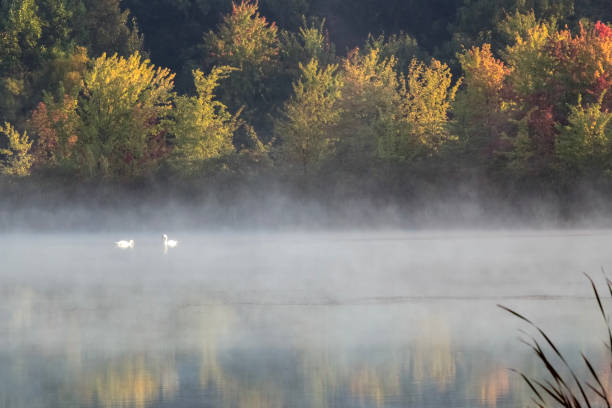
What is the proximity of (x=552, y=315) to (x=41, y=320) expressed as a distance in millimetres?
7643

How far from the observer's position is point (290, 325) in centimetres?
1553

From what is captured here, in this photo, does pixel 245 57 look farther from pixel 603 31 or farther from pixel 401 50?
pixel 603 31

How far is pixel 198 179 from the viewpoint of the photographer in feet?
159

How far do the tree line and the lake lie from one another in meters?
13.1

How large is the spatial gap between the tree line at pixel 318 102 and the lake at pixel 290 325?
13143mm

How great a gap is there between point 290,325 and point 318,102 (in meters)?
33.3

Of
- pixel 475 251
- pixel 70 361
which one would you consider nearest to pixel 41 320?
pixel 70 361

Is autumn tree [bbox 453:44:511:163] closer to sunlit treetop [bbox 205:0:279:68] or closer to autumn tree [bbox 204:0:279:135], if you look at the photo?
autumn tree [bbox 204:0:279:135]

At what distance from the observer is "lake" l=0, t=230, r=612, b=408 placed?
10594mm

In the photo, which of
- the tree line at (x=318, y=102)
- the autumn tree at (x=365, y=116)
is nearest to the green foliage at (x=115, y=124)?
the tree line at (x=318, y=102)

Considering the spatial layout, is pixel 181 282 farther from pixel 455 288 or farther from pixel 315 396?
pixel 315 396

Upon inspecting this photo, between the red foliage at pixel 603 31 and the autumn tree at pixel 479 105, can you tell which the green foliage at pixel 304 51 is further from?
the red foliage at pixel 603 31

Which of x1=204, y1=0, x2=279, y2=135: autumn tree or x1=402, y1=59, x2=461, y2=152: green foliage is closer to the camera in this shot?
x1=402, y1=59, x2=461, y2=152: green foliage

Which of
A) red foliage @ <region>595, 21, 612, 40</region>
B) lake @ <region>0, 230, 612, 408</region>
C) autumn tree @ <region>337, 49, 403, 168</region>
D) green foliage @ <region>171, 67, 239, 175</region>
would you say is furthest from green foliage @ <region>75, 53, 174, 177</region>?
red foliage @ <region>595, 21, 612, 40</region>
